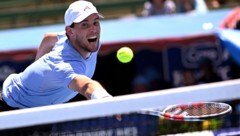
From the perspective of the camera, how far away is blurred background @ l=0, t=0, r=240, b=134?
322 inches

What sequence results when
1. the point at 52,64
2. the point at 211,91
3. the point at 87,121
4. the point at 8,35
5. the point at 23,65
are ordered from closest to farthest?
the point at 211,91 → the point at 87,121 → the point at 52,64 → the point at 23,65 → the point at 8,35

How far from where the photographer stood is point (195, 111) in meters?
3.94

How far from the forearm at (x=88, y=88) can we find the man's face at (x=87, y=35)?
0.47 metres

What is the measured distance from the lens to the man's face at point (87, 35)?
13.3ft

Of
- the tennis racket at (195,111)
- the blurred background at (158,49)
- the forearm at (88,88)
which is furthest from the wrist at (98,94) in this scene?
the blurred background at (158,49)

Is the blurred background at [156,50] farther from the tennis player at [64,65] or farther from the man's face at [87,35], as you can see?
the man's face at [87,35]

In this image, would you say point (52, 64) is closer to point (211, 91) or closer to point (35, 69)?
point (35, 69)

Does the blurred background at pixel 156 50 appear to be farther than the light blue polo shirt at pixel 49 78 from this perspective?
Yes

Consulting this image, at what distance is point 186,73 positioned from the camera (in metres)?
8.97

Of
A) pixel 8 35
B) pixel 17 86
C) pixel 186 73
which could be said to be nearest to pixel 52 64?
pixel 17 86

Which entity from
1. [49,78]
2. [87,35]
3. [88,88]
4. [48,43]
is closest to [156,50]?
[48,43]

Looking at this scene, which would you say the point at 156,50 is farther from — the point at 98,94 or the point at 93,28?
the point at 98,94

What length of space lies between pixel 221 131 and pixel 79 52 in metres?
1.19

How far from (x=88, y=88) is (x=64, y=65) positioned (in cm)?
46
